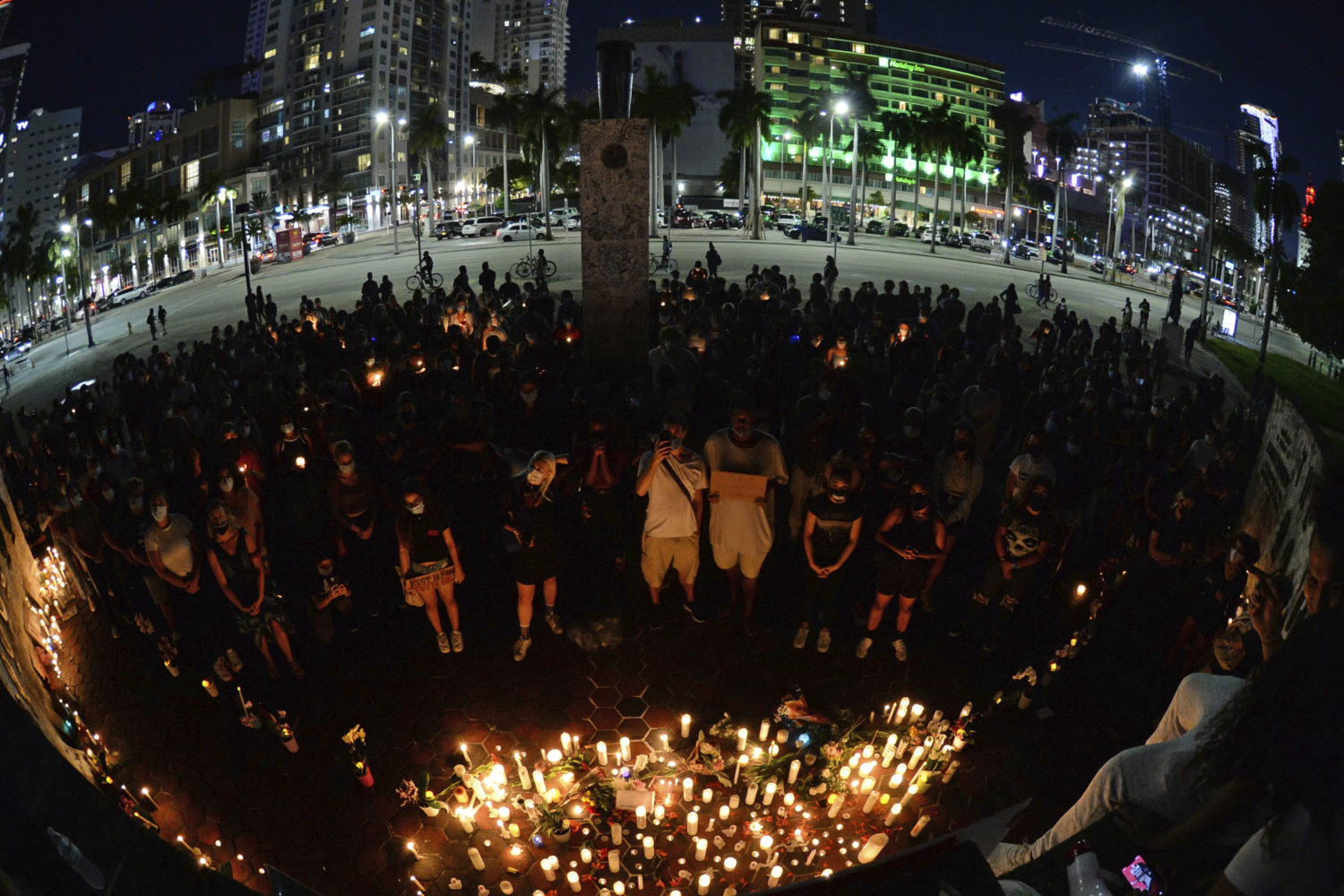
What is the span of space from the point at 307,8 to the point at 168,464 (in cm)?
13411

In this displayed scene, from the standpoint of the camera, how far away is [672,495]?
5.83 metres

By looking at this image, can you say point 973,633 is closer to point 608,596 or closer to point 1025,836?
point 1025,836

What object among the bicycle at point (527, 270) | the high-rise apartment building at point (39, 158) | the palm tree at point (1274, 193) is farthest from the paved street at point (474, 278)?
the high-rise apartment building at point (39, 158)

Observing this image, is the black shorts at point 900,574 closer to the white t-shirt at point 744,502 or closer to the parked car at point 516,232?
the white t-shirt at point 744,502

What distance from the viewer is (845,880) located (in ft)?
4.61

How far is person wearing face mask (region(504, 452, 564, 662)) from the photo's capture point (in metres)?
5.44

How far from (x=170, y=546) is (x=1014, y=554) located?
6353 millimetres

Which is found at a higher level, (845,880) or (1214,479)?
(845,880)

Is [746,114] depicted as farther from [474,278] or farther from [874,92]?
[874,92]

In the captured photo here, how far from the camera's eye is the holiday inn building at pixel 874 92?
105375mm

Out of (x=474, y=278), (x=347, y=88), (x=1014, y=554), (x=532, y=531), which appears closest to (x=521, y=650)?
(x=532, y=531)

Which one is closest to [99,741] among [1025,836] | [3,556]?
[3,556]

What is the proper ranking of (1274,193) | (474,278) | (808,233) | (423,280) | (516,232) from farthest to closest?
(808,233)
(516,232)
(474,278)
(423,280)
(1274,193)

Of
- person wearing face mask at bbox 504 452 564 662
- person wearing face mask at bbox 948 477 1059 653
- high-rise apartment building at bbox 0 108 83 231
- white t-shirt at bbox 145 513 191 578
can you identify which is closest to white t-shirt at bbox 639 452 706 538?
person wearing face mask at bbox 504 452 564 662
